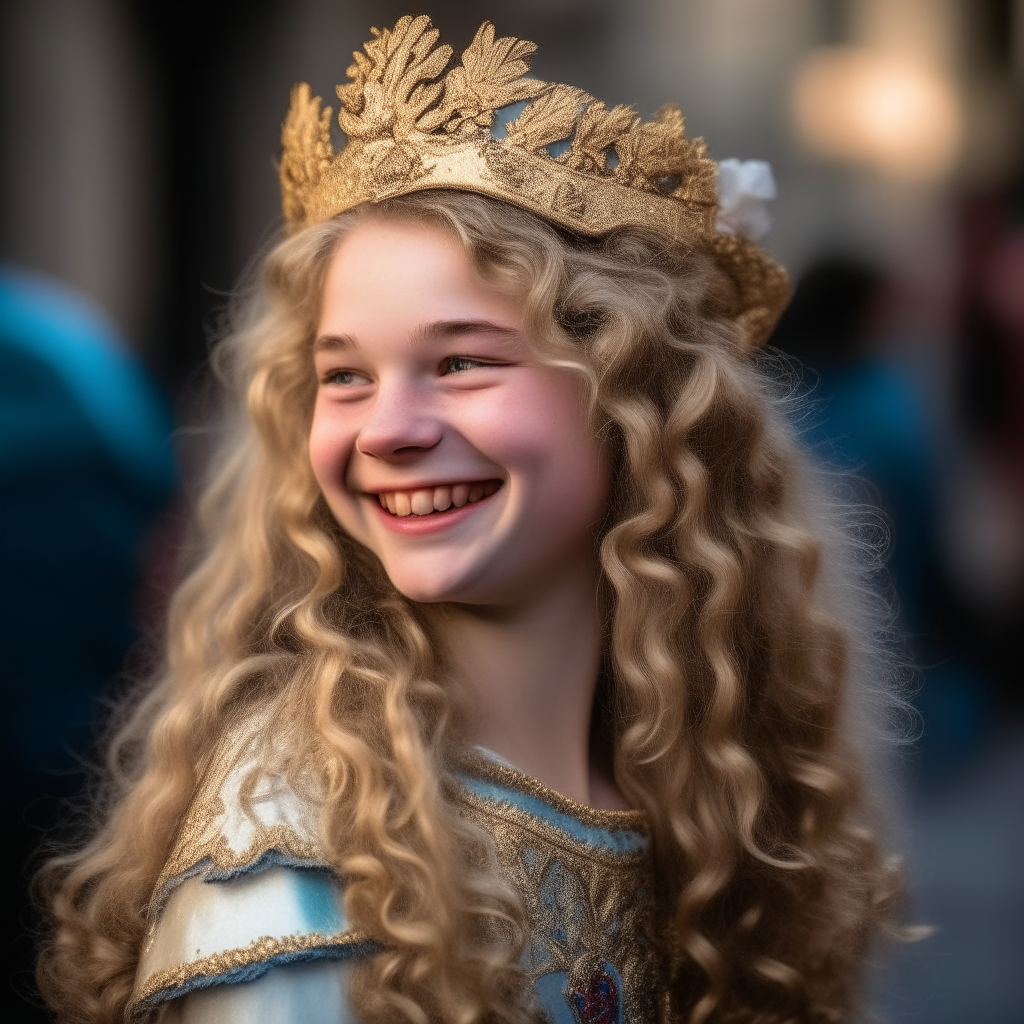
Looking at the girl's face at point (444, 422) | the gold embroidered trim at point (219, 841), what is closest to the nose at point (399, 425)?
the girl's face at point (444, 422)

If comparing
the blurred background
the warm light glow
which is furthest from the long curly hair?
the warm light glow

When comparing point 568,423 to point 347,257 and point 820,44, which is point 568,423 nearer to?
point 347,257

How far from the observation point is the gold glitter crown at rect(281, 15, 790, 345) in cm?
164

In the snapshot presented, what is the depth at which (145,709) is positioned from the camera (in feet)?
6.19

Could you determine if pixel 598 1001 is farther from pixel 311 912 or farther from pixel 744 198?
pixel 744 198

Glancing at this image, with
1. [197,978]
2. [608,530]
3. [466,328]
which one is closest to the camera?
[197,978]

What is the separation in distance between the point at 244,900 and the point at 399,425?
57 cm

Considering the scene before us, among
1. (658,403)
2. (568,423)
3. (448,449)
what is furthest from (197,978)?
(658,403)

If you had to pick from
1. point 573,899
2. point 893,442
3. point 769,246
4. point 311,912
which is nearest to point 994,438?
point 893,442

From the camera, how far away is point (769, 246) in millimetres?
2168

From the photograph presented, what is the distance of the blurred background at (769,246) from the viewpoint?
2.73 metres

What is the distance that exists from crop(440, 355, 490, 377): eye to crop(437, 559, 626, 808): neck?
315 millimetres

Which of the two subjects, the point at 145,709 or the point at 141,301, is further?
the point at 141,301

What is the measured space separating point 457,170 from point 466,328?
0.21 metres
